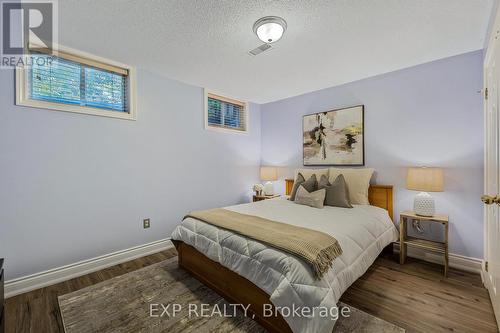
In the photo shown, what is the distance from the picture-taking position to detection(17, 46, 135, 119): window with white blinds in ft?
7.35

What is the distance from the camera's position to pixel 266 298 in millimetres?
1579

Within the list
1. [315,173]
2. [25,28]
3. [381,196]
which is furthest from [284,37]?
[25,28]

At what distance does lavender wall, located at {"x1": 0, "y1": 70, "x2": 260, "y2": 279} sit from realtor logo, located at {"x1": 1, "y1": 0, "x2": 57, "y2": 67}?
0.21 meters

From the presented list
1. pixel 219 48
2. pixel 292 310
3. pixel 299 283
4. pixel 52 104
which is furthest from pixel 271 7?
pixel 52 104

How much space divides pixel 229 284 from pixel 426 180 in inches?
93.8

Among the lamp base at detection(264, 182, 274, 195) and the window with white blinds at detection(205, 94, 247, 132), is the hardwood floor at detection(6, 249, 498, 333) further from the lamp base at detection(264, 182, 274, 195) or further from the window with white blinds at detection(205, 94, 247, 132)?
the window with white blinds at detection(205, 94, 247, 132)

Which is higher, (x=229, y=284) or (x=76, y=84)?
(x=76, y=84)

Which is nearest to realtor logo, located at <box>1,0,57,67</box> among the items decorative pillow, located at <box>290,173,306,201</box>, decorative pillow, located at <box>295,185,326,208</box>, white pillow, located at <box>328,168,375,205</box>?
decorative pillow, located at <box>295,185,326,208</box>

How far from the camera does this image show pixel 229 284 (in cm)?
189

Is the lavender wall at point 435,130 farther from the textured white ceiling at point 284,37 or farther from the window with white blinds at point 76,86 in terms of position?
the window with white blinds at point 76,86

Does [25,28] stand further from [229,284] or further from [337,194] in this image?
[337,194]

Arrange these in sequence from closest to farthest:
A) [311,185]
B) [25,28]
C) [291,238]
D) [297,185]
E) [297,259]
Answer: [297,259], [291,238], [25,28], [311,185], [297,185]

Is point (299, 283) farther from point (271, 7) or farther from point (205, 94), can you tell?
point (205, 94)

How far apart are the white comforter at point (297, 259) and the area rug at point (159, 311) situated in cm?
34
